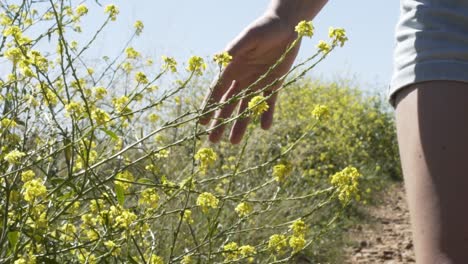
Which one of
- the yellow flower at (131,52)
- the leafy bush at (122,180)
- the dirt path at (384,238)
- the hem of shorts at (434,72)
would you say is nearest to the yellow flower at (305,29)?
the leafy bush at (122,180)

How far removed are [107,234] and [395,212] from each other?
→ 7.40 m

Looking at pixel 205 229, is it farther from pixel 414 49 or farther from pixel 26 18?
pixel 414 49

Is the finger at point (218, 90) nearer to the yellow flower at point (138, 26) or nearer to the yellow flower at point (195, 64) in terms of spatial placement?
the yellow flower at point (195, 64)

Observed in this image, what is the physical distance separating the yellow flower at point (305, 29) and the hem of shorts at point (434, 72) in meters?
0.77

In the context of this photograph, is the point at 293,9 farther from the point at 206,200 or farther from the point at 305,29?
the point at 206,200

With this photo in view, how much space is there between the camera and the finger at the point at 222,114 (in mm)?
2258

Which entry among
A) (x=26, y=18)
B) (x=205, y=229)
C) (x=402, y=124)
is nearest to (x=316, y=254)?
(x=205, y=229)

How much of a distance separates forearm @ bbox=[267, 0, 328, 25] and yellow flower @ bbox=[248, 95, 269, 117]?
0.21m

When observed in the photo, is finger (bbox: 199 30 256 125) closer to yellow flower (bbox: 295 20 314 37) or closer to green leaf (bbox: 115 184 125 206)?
yellow flower (bbox: 295 20 314 37)

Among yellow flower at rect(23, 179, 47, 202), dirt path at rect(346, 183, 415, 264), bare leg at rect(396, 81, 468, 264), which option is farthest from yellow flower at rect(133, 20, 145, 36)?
dirt path at rect(346, 183, 415, 264)

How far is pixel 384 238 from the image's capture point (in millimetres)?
7395

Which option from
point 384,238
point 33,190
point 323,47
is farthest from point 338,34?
point 384,238

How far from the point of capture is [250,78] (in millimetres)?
Result: 2258

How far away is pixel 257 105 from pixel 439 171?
3.15 ft
